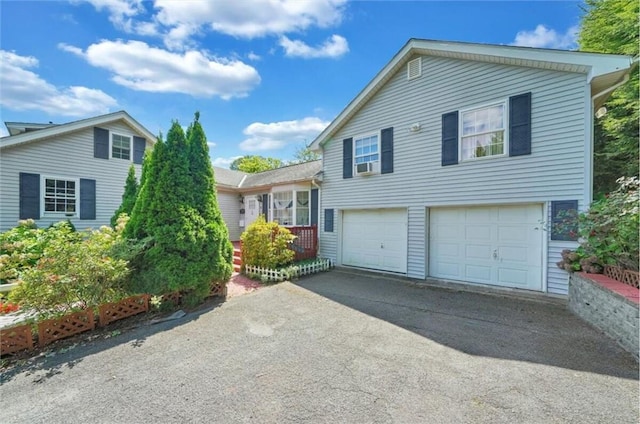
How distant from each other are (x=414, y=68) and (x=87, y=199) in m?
13.2

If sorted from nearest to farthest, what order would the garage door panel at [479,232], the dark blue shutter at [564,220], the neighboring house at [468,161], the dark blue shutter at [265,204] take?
the dark blue shutter at [564,220]
the neighboring house at [468,161]
the garage door panel at [479,232]
the dark blue shutter at [265,204]

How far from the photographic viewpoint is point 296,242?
9750 millimetres

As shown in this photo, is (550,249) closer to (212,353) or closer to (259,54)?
(212,353)

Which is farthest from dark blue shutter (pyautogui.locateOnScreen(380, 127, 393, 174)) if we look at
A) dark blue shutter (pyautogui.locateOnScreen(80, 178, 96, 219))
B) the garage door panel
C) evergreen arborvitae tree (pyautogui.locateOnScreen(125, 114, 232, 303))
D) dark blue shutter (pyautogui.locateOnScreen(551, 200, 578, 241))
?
dark blue shutter (pyautogui.locateOnScreen(80, 178, 96, 219))

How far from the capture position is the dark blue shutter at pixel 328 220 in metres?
9.97

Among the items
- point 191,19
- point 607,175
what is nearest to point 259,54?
point 191,19

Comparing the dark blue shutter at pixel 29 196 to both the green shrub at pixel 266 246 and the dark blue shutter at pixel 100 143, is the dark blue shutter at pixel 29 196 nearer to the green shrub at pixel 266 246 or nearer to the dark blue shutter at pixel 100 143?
the dark blue shutter at pixel 100 143

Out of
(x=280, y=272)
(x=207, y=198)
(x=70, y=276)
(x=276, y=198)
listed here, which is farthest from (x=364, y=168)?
(x=70, y=276)

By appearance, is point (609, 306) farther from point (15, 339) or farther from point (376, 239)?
point (15, 339)

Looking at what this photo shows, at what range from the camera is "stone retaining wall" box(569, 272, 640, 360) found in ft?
11.3

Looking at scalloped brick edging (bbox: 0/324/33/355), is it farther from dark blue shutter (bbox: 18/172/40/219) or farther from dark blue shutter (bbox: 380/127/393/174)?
dark blue shutter (bbox: 380/127/393/174)

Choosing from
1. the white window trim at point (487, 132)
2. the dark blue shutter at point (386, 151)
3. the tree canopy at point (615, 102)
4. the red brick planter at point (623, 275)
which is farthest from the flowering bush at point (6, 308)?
the tree canopy at point (615, 102)

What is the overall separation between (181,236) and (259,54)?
8.30 m

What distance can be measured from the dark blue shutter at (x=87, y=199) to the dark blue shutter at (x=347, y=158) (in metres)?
10.4
